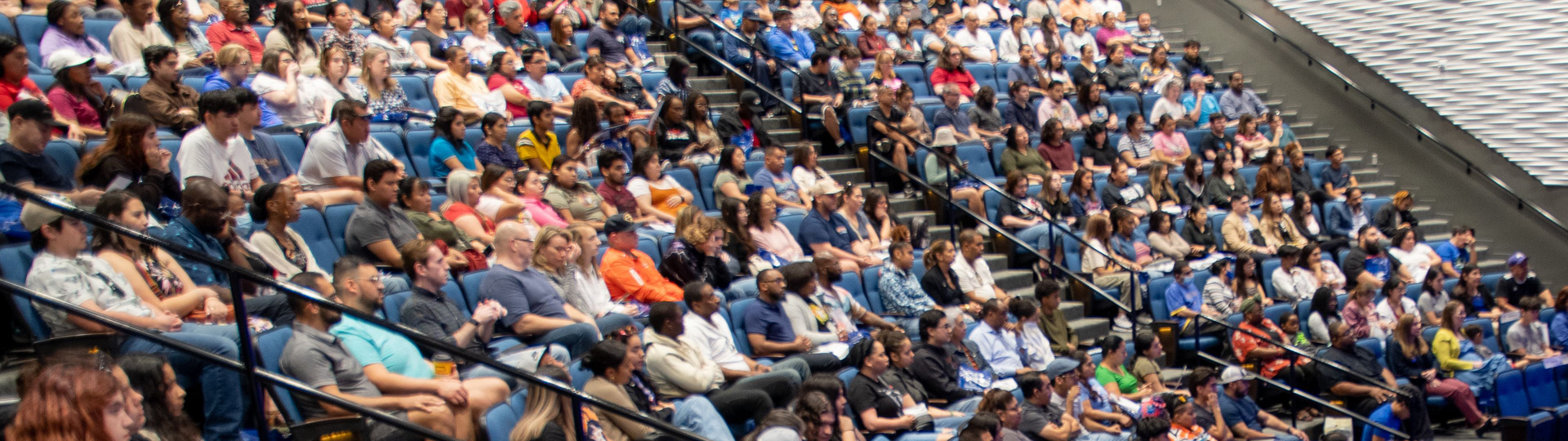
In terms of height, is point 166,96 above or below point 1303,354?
above

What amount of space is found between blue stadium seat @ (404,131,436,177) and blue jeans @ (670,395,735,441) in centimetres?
252

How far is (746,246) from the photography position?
259 inches

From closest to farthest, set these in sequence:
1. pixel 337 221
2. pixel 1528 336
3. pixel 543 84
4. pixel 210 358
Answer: pixel 210 358 < pixel 337 221 < pixel 543 84 < pixel 1528 336

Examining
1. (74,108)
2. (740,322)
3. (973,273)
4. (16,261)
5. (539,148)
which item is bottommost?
(973,273)

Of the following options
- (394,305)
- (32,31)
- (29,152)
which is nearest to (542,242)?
(394,305)

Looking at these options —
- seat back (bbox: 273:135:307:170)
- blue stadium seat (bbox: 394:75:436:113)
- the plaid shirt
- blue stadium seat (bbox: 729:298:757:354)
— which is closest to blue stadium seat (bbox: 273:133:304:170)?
seat back (bbox: 273:135:307:170)

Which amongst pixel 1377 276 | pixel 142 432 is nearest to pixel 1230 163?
pixel 1377 276

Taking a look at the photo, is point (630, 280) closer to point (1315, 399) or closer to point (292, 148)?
point (292, 148)

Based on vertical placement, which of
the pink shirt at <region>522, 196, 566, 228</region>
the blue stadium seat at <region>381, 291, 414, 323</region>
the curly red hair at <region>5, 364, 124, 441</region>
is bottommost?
the pink shirt at <region>522, 196, 566, 228</region>

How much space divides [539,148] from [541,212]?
94 cm

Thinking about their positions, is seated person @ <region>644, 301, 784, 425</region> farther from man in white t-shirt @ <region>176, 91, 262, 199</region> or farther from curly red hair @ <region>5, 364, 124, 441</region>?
curly red hair @ <region>5, 364, 124, 441</region>

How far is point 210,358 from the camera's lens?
3.22 m

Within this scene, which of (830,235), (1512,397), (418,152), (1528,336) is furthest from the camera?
(1528,336)

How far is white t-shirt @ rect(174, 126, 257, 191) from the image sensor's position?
497 cm
